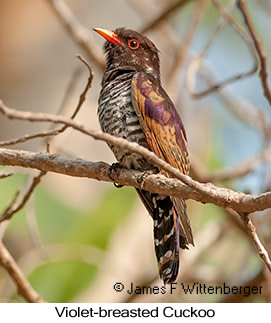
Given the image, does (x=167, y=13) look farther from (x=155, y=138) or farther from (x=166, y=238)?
(x=166, y=238)

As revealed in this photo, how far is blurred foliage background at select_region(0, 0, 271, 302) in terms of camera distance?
5180mm

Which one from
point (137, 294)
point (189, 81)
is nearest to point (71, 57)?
point (189, 81)

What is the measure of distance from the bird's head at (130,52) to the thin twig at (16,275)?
5.24 ft

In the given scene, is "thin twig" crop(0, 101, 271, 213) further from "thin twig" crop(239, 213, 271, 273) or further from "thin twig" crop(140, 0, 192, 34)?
"thin twig" crop(140, 0, 192, 34)

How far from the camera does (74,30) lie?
523 centimetres

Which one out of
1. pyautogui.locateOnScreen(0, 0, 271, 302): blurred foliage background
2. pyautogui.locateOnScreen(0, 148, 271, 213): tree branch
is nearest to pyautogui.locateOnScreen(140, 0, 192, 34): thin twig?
pyautogui.locateOnScreen(0, 0, 271, 302): blurred foliage background

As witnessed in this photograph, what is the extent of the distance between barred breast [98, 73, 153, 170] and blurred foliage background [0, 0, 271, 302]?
655 millimetres

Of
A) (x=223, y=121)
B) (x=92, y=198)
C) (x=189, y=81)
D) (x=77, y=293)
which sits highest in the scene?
(x=189, y=81)

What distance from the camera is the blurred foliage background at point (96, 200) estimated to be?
5.18 meters

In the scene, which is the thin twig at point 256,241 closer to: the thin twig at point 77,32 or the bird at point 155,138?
the bird at point 155,138

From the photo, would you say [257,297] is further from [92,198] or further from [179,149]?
[92,198]

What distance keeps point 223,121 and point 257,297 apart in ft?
11.9

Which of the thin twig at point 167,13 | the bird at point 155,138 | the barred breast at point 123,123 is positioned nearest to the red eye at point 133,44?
the bird at point 155,138

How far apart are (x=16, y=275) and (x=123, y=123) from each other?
1141mm
